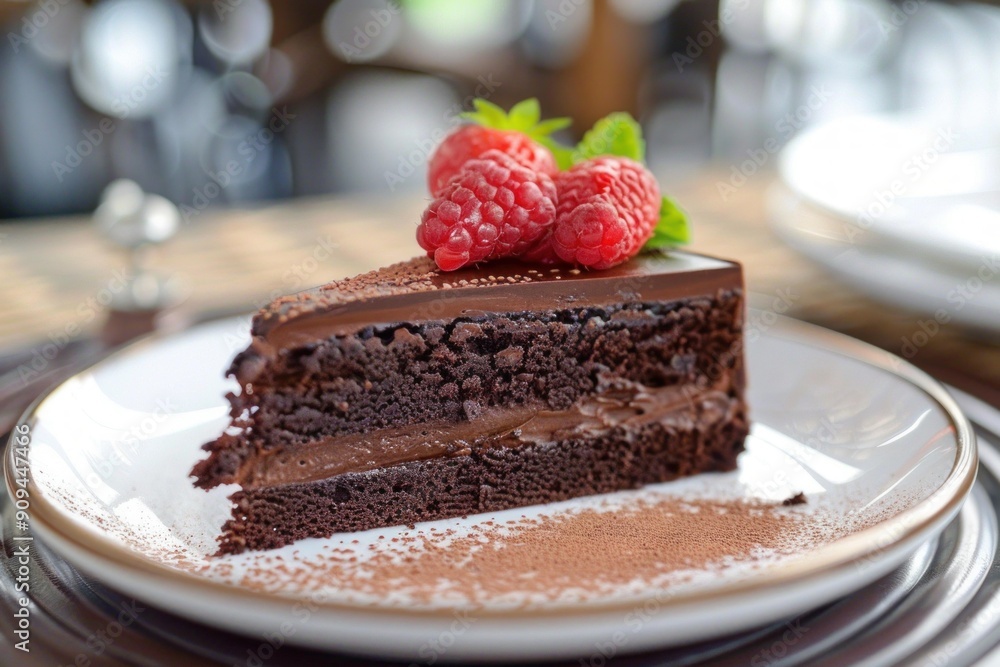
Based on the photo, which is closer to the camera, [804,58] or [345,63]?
[345,63]

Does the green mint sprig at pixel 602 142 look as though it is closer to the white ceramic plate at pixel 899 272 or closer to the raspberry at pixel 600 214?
the raspberry at pixel 600 214

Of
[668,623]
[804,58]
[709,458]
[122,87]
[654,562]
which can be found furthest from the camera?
[804,58]

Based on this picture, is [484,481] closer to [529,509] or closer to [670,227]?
[529,509]

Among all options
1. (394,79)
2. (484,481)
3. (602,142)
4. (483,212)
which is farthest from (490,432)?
(394,79)

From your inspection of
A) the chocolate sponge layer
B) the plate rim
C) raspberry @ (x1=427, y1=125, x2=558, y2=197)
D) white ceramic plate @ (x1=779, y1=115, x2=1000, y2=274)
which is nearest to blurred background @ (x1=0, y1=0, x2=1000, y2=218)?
white ceramic plate @ (x1=779, y1=115, x2=1000, y2=274)

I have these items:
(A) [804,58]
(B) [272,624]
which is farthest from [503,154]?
(A) [804,58]

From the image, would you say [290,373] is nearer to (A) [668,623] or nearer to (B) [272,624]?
(B) [272,624]

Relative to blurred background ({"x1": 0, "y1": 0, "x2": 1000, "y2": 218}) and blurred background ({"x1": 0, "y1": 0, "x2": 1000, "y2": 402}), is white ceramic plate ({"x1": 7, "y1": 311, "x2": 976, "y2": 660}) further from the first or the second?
blurred background ({"x1": 0, "y1": 0, "x2": 1000, "y2": 218})
